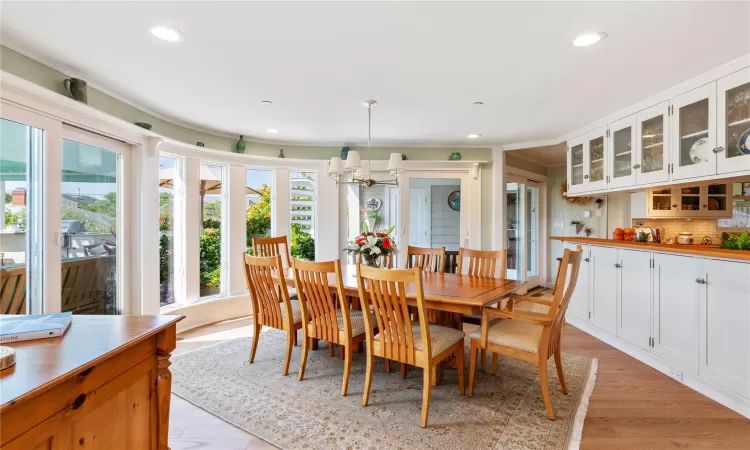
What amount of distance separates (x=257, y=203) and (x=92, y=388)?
398 cm

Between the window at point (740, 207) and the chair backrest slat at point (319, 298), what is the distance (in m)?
4.39

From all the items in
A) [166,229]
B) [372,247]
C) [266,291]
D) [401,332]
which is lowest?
[401,332]

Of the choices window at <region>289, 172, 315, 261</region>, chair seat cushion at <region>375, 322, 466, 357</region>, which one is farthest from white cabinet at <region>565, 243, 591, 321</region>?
window at <region>289, 172, 315, 261</region>

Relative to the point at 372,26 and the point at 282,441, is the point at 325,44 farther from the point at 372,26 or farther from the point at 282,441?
the point at 282,441

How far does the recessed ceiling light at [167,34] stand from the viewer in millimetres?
2023

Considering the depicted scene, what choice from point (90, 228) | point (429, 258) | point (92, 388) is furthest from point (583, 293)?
point (90, 228)

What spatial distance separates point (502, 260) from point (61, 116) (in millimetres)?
3539

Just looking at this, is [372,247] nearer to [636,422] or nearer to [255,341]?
[255,341]

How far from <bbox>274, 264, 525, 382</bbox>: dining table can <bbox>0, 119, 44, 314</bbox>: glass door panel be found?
5.57 ft

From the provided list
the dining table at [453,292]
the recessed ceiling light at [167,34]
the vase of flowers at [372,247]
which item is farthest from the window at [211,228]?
the recessed ceiling light at [167,34]

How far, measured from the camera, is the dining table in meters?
2.31

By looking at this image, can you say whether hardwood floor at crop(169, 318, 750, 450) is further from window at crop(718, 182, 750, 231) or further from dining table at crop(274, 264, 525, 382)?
window at crop(718, 182, 750, 231)

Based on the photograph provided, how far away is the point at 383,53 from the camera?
7.60 feet

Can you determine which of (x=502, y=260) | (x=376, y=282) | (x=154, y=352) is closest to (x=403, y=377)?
(x=376, y=282)
